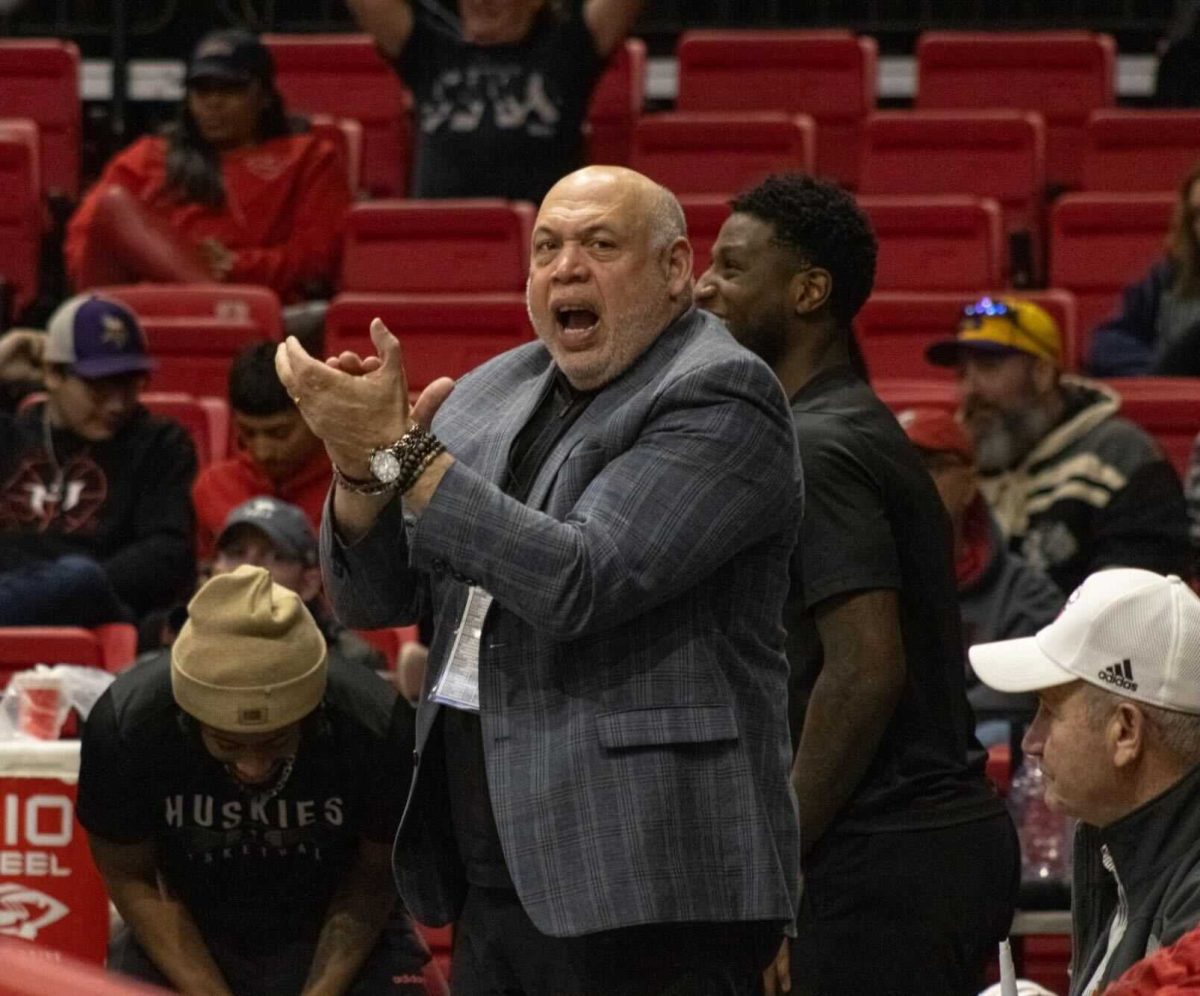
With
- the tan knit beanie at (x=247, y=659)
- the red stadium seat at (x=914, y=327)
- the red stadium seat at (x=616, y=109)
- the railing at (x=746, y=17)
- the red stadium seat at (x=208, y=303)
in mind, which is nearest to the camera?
the tan knit beanie at (x=247, y=659)

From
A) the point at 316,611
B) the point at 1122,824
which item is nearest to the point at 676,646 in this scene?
the point at 1122,824

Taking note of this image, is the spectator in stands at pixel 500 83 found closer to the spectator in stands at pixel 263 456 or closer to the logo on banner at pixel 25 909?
the spectator in stands at pixel 263 456

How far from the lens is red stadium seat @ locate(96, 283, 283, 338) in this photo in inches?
273

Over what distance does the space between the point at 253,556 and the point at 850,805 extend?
197 centimetres

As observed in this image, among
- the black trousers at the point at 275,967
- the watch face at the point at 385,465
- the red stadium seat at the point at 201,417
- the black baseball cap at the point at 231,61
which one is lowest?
the black trousers at the point at 275,967

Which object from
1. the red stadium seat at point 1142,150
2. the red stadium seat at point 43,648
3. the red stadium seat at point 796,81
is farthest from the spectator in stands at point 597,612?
the red stadium seat at point 796,81

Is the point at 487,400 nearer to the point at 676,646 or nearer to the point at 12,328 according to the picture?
the point at 676,646

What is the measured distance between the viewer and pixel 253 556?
493 centimetres

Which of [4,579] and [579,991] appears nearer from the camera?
[579,991]

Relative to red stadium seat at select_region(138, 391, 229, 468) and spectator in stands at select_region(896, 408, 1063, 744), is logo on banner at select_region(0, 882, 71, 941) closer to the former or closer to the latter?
spectator in stands at select_region(896, 408, 1063, 744)

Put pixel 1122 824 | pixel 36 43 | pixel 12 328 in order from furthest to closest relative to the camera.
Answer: pixel 36 43 → pixel 12 328 → pixel 1122 824

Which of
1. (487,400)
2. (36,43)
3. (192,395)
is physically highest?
(487,400)

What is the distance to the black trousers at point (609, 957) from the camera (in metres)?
2.68

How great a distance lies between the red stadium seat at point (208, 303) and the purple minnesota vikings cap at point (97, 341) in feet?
2.53
